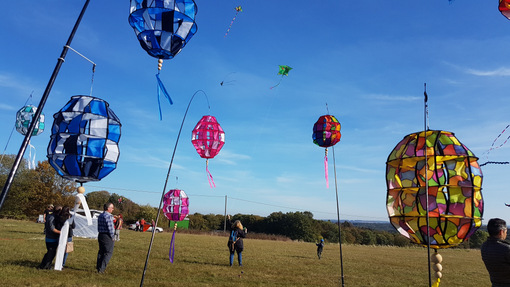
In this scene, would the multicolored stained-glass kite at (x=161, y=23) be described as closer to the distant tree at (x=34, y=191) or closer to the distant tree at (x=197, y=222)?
the distant tree at (x=34, y=191)

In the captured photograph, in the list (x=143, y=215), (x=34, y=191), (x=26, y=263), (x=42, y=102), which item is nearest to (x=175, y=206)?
(x=26, y=263)

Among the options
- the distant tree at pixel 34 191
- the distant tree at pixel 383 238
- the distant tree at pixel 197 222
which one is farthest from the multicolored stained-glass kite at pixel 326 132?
the distant tree at pixel 383 238

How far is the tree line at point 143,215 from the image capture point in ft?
144

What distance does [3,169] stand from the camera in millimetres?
46000

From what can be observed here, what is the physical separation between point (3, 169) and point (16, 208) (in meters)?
5.80

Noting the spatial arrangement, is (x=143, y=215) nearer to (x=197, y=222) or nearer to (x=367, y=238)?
(x=197, y=222)

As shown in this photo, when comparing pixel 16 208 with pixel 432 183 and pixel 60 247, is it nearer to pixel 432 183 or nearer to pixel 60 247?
pixel 60 247

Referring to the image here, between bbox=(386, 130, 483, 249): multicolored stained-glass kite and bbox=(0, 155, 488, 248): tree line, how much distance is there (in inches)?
1691

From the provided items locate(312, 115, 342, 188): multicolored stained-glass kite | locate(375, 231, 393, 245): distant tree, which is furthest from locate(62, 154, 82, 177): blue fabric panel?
locate(375, 231, 393, 245): distant tree

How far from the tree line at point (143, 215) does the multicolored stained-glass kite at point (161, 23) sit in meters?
43.7

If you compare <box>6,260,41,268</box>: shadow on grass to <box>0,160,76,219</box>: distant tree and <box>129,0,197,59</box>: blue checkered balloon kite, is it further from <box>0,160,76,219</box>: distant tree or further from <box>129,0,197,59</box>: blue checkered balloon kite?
<box>0,160,76,219</box>: distant tree

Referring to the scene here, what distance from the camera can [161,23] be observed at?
5.26m

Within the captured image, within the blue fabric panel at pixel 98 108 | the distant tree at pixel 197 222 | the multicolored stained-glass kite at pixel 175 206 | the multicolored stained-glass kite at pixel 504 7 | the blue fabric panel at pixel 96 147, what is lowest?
the distant tree at pixel 197 222

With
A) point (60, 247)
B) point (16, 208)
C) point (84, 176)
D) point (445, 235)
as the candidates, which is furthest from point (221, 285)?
point (16, 208)
